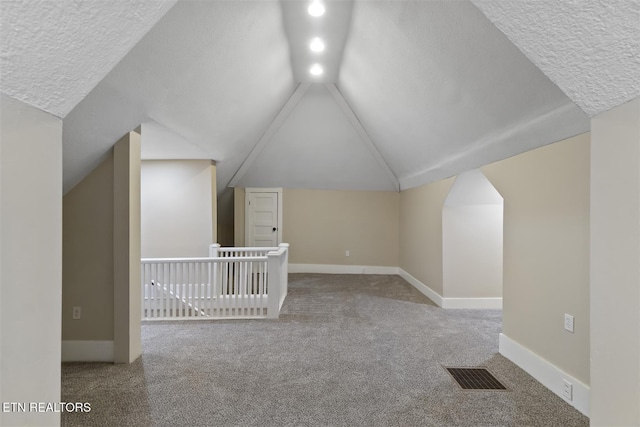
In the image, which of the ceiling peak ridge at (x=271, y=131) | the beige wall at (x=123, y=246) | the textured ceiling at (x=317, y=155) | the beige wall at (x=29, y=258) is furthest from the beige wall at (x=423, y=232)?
the beige wall at (x=29, y=258)

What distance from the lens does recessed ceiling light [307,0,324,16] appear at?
3475mm

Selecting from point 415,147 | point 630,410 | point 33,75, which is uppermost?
point 415,147

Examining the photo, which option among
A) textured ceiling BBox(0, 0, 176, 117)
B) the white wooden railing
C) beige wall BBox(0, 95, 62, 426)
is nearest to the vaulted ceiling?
textured ceiling BBox(0, 0, 176, 117)

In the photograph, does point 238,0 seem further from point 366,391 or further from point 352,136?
point 352,136

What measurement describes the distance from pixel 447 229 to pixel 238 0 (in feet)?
12.9

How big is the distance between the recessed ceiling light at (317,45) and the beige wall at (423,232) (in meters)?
2.50

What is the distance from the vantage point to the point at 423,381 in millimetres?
2764

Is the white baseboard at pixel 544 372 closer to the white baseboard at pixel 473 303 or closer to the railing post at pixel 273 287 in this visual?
the white baseboard at pixel 473 303

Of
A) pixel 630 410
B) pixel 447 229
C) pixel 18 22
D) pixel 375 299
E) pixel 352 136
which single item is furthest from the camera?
pixel 352 136

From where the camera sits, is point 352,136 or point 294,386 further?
point 352,136

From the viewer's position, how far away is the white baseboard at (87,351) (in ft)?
10.4

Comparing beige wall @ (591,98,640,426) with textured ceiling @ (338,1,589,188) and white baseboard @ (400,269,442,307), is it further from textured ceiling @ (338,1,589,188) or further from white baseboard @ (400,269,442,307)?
white baseboard @ (400,269,442,307)

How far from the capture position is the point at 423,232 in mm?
6098

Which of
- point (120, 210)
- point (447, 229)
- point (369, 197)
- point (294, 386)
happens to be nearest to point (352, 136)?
point (369, 197)
